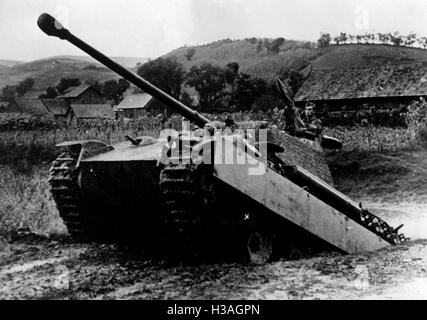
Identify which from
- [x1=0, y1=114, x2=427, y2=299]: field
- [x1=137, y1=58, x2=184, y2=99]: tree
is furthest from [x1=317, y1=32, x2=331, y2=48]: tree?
[x1=0, y1=114, x2=427, y2=299]: field

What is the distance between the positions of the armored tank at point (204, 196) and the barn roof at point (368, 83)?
61.0 ft

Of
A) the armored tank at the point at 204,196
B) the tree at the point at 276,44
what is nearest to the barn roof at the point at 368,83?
the armored tank at the point at 204,196

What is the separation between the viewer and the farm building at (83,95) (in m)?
61.1

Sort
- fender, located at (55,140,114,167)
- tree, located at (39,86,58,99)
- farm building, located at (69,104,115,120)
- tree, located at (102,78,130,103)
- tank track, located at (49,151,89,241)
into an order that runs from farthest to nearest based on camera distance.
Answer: tree, located at (39,86,58,99) < tree, located at (102,78,130,103) < farm building, located at (69,104,115,120) < tank track, located at (49,151,89,241) < fender, located at (55,140,114,167)

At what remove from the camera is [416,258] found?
5695mm

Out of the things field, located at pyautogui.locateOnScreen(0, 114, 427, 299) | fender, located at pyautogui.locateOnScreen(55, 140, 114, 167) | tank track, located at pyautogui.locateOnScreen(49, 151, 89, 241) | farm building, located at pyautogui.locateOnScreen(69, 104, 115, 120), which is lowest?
field, located at pyautogui.locateOnScreen(0, 114, 427, 299)

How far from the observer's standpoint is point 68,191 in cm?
698

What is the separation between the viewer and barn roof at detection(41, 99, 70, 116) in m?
54.3

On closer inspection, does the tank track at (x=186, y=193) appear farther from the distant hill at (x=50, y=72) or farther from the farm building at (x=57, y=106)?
the distant hill at (x=50, y=72)

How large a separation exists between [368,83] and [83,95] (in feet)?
144

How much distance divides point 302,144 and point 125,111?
43240mm

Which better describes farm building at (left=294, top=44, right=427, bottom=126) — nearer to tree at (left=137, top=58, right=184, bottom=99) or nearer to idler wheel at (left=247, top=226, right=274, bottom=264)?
tree at (left=137, top=58, right=184, bottom=99)

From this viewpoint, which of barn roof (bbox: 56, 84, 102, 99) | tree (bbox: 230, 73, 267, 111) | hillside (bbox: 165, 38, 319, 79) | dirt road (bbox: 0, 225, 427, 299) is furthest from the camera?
barn roof (bbox: 56, 84, 102, 99)

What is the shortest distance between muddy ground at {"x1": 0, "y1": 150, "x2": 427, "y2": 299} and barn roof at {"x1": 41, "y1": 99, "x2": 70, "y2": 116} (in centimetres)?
4878
